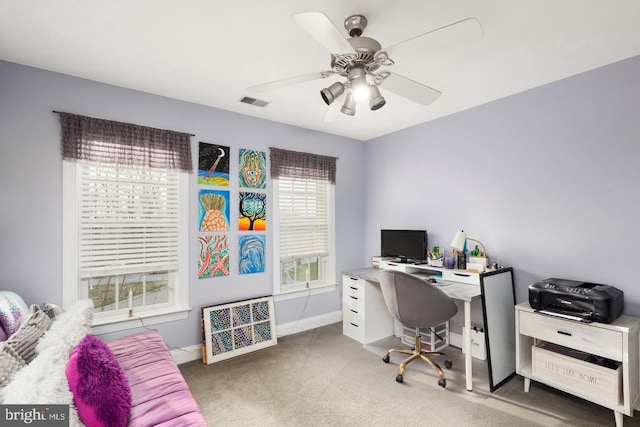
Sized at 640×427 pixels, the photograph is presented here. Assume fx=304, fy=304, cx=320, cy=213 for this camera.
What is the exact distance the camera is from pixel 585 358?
222cm

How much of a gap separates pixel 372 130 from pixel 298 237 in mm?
1671

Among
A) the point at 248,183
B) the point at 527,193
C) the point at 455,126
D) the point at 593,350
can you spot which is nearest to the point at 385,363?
the point at 593,350

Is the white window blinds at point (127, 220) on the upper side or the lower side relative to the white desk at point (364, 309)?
upper

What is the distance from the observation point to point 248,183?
11.0ft

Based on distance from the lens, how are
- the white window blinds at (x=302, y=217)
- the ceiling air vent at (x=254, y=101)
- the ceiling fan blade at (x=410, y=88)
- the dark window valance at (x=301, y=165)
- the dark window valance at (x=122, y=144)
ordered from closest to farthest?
the ceiling fan blade at (x=410, y=88) → the dark window valance at (x=122, y=144) → the ceiling air vent at (x=254, y=101) → the dark window valance at (x=301, y=165) → the white window blinds at (x=302, y=217)

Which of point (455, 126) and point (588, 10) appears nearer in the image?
point (588, 10)

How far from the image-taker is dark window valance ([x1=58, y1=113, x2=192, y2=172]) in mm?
2441

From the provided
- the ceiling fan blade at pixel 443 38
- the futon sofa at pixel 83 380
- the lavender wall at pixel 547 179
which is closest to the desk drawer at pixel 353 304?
the lavender wall at pixel 547 179

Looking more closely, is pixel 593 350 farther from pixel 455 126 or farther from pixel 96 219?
pixel 96 219

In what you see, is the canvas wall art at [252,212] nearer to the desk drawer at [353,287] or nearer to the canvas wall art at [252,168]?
the canvas wall art at [252,168]

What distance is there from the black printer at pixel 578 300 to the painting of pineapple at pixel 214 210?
283cm

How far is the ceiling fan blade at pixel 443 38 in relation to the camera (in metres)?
1.31

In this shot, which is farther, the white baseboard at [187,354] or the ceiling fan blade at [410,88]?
the white baseboard at [187,354]

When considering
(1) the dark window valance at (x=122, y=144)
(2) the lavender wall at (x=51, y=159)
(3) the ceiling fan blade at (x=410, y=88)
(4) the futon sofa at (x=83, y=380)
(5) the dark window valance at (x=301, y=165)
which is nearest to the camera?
(4) the futon sofa at (x=83, y=380)
